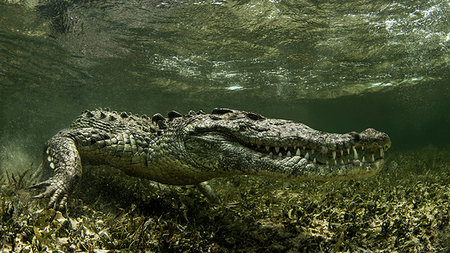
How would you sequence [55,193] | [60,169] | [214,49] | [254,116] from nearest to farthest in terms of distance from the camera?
[55,193], [60,169], [254,116], [214,49]

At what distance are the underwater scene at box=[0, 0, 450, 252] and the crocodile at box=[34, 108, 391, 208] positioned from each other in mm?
18

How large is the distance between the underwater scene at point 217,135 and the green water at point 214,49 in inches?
3.5

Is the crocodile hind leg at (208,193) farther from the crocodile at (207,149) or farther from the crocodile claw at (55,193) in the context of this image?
the crocodile claw at (55,193)

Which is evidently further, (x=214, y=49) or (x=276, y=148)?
(x=214, y=49)

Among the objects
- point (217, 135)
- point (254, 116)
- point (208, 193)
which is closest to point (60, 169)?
point (217, 135)

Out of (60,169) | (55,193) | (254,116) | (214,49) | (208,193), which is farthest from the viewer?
(214,49)

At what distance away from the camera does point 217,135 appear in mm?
3262

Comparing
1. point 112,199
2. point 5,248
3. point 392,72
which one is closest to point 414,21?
point 392,72

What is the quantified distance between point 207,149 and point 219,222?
821 millimetres

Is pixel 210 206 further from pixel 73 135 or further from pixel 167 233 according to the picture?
pixel 73 135

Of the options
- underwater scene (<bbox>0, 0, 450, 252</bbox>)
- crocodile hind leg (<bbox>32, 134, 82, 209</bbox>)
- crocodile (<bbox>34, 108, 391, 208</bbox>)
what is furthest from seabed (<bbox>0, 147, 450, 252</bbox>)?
crocodile (<bbox>34, 108, 391, 208</bbox>)

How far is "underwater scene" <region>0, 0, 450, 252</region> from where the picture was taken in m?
2.51

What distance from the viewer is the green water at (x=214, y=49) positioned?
981 cm

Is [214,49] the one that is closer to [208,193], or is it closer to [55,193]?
[208,193]
